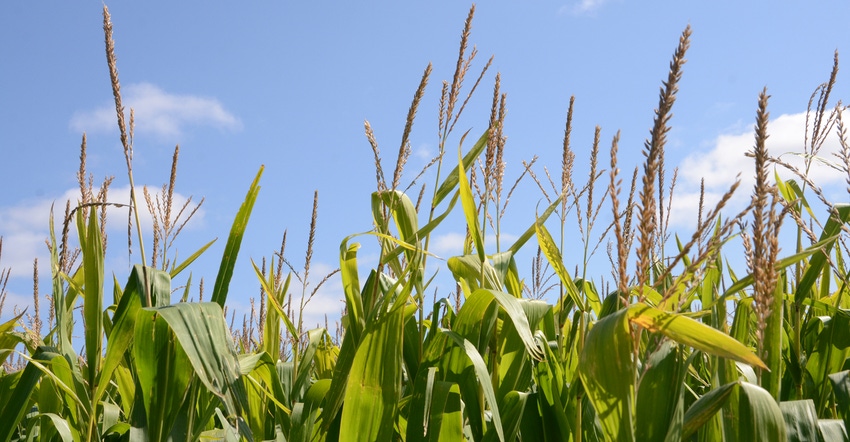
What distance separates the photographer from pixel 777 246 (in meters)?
0.83

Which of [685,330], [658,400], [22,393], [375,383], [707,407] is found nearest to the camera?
[685,330]

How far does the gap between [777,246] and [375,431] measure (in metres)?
0.78

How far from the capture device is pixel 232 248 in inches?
52.8

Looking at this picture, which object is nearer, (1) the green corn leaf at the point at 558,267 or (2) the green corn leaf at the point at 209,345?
(2) the green corn leaf at the point at 209,345

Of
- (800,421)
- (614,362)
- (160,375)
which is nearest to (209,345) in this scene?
(160,375)

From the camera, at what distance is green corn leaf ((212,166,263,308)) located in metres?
1.33

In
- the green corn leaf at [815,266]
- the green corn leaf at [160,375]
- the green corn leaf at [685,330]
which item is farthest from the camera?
the green corn leaf at [815,266]

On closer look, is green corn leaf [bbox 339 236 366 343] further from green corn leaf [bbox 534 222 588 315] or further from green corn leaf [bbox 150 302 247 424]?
green corn leaf [bbox 534 222 588 315]

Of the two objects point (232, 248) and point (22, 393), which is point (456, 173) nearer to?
point (232, 248)

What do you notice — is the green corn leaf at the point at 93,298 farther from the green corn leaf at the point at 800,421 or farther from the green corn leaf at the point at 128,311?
the green corn leaf at the point at 800,421

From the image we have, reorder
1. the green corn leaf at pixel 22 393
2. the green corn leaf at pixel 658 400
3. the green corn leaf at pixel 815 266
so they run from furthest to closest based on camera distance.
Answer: the green corn leaf at pixel 815 266, the green corn leaf at pixel 22 393, the green corn leaf at pixel 658 400

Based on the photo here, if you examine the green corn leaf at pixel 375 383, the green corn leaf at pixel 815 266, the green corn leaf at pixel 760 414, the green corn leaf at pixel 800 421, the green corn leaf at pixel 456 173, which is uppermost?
the green corn leaf at pixel 456 173

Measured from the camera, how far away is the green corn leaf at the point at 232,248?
4.38 ft

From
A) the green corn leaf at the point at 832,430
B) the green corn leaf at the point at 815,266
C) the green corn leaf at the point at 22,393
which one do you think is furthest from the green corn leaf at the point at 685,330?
the green corn leaf at the point at 22,393
